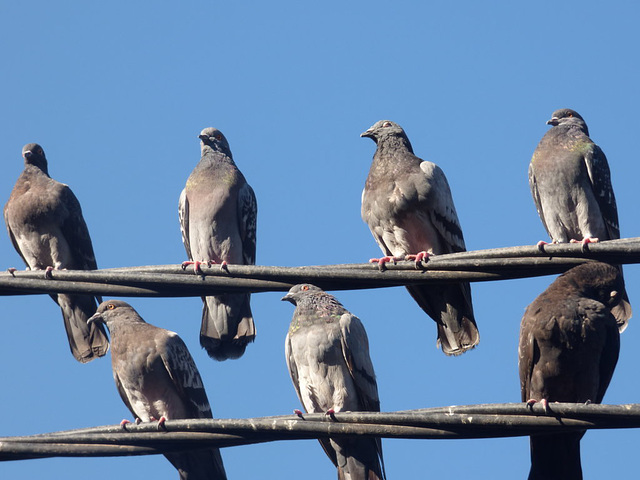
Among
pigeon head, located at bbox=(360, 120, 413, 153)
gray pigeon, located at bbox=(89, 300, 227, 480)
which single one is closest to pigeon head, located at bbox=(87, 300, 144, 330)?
gray pigeon, located at bbox=(89, 300, 227, 480)

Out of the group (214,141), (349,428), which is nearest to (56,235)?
(214,141)

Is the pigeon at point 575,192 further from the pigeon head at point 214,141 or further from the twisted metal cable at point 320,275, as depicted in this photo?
the twisted metal cable at point 320,275

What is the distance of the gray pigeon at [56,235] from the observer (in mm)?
11289

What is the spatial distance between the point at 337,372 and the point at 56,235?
3970 millimetres

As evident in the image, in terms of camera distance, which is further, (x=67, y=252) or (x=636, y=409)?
(x=67, y=252)

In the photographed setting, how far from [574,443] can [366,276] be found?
2.02 meters

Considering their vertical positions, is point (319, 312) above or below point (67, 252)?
below

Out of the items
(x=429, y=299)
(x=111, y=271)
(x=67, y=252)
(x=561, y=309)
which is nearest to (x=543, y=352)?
(x=561, y=309)

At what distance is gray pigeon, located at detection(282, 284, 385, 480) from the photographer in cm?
853

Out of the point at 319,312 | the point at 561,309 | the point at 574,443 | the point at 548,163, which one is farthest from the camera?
the point at 548,163

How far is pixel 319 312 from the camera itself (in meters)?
9.11

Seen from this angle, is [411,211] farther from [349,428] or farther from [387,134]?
[349,428]

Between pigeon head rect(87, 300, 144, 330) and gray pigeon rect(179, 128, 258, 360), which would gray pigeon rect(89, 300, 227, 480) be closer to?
pigeon head rect(87, 300, 144, 330)

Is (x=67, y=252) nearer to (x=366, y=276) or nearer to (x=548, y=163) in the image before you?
(x=548, y=163)
